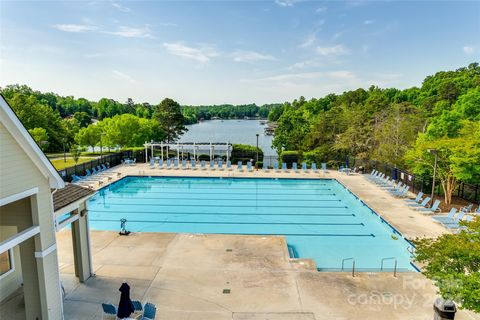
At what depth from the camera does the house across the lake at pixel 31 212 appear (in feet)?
17.3

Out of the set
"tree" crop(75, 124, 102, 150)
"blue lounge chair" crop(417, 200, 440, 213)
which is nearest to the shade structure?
"blue lounge chair" crop(417, 200, 440, 213)

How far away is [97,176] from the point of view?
22922 millimetres

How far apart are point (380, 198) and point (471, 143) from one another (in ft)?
17.5

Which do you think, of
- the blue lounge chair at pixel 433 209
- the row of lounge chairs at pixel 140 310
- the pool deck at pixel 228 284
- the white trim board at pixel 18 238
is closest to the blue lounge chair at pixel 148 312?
the row of lounge chairs at pixel 140 310

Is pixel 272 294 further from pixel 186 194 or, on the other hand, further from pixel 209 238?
pixel 186 194

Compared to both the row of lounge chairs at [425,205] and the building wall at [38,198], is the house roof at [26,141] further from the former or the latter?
the row of lounge chairs at [425,205]

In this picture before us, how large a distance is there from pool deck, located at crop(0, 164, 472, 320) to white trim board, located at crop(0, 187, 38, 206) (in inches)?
125

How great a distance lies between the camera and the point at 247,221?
51.7ft

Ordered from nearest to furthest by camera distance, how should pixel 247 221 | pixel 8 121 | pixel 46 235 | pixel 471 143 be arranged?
pixel 8 121 → pixel 46 235 → pixel 471 143 → pixel 247 221

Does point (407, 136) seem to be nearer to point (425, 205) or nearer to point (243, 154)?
point (425, 205)

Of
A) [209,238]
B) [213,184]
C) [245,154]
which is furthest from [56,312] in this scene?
[245,154]

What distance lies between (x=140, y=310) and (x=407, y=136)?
72.0ft

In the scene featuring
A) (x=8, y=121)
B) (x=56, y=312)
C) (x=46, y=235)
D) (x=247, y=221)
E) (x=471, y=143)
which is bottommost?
(x=247, y=221)

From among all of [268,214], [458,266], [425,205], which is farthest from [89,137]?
[458,266]
